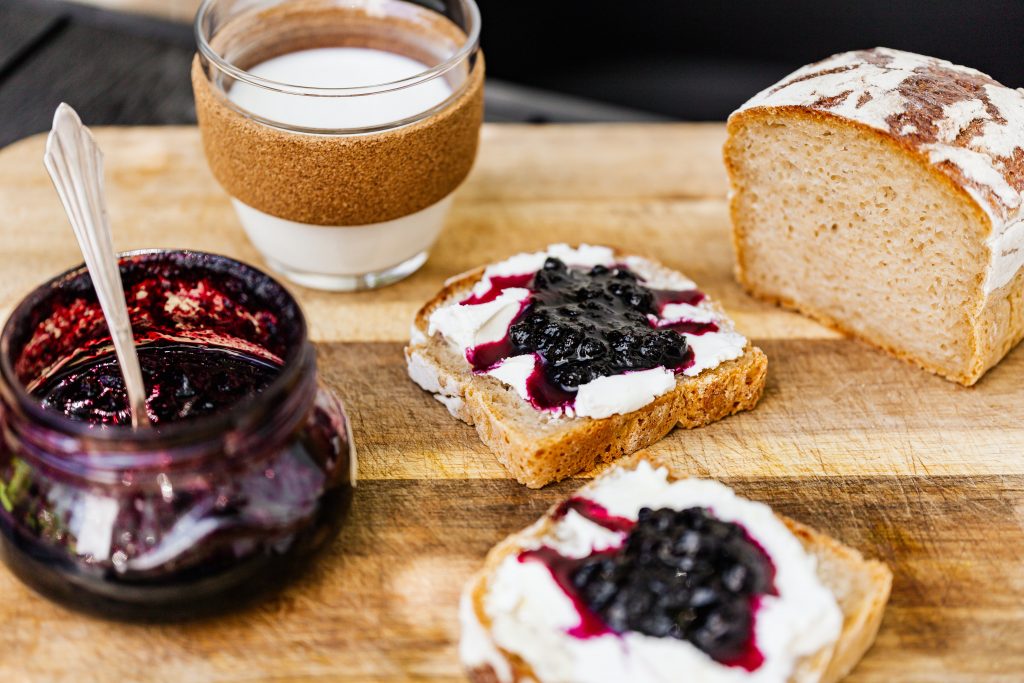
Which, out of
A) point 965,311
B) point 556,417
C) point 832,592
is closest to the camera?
point 832,592

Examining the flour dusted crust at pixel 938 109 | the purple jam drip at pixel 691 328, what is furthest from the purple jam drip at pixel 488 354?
the flour dusted crust at pixel 938 109

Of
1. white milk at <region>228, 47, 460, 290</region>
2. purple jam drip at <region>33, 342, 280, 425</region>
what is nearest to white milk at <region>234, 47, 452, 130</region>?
white milk at <region>228, 47, 460, 290</region>

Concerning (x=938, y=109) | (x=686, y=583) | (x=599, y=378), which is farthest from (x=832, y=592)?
Result: (x=938, y=109)

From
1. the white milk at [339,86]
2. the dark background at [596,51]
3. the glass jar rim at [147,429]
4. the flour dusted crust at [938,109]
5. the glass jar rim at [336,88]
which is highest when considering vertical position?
the flour dusted crust at [938,109]

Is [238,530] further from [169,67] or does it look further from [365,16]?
[169,67]

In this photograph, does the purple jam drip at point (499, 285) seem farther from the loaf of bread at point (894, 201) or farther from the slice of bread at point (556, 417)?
the loaf of bread at point (894, 201)

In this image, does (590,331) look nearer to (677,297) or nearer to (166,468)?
(677,297)
